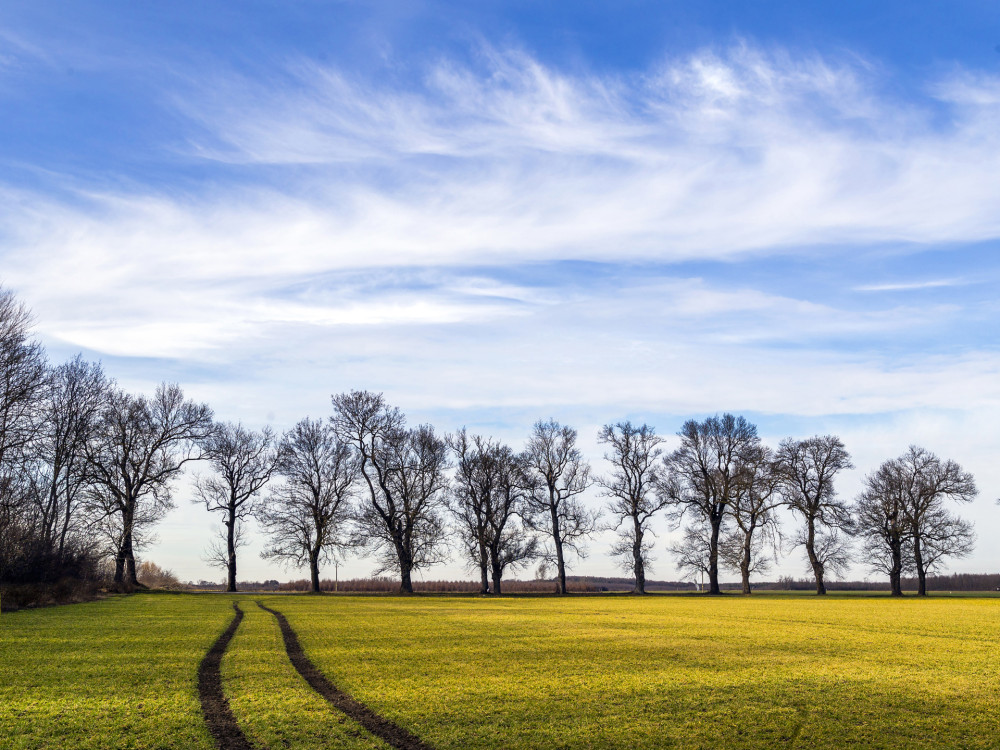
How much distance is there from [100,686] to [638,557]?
52498 millimetres

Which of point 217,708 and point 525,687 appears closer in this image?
point 217,708

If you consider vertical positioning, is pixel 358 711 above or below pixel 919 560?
above

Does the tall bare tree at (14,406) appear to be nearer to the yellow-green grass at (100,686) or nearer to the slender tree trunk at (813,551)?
the yellow-green grass at (100,686)

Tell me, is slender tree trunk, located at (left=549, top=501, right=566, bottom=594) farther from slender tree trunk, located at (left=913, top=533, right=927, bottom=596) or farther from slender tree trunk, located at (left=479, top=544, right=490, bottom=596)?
slender tree trunk, located at (left=913, top=533, right=927, bottom=596)

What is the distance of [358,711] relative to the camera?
11734 mm

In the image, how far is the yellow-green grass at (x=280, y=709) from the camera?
10114mm

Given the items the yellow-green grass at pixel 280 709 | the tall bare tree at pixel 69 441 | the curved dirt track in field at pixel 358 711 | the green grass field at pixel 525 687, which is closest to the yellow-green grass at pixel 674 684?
the green grass field at pixel 525 687

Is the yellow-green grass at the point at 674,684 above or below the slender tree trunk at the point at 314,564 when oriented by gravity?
above

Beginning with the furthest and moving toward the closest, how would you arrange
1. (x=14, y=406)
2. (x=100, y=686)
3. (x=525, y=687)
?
(x=14, y=406)
(x=525, y=687)
(x=100, y=686)

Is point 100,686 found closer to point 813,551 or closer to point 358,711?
point 358,711

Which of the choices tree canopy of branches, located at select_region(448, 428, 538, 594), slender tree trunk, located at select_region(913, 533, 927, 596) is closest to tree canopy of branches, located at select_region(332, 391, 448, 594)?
tree canopy of branches, located at select_region(448, 428, 538, 594)

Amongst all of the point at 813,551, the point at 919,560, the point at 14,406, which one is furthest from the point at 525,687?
the point at 919,560

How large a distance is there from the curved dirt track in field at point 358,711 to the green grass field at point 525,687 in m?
0.21

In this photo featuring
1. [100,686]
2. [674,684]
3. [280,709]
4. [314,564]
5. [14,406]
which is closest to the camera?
[280,709]
